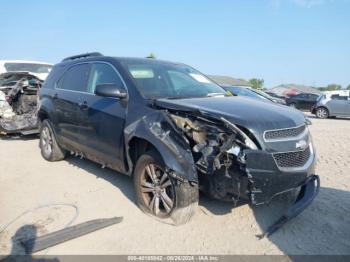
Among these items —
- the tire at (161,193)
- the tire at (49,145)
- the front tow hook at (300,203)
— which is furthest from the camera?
the tire at (49,145)

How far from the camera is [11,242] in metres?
3.66

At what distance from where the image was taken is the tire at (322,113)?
64.8ft

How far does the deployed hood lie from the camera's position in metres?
3.50

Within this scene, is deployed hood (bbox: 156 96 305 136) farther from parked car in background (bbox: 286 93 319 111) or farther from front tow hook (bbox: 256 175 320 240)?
parked car in background (bbox: 286 93 319 111)

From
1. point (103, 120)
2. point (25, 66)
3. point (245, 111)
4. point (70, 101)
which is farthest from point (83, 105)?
point (25, 66)

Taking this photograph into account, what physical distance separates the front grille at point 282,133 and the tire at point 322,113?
57.0ft

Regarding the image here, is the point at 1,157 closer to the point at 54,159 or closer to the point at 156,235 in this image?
the point at 54,159

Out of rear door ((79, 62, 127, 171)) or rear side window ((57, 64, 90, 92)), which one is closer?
rear door ((79, 62, 127, 171))

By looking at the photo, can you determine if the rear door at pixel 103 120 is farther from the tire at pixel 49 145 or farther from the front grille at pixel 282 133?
the front grille at pixel 282 133

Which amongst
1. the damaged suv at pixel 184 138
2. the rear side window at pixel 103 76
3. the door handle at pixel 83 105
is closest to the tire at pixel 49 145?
the damaged suv at pixel 184 138

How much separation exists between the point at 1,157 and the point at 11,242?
4.49 m

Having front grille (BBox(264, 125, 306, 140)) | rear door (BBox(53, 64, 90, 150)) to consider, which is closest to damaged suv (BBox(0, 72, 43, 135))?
rear door (BBox(53, 64, 90, 150))

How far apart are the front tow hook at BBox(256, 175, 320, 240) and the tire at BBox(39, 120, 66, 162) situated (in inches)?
175

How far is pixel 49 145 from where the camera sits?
6867 mm
